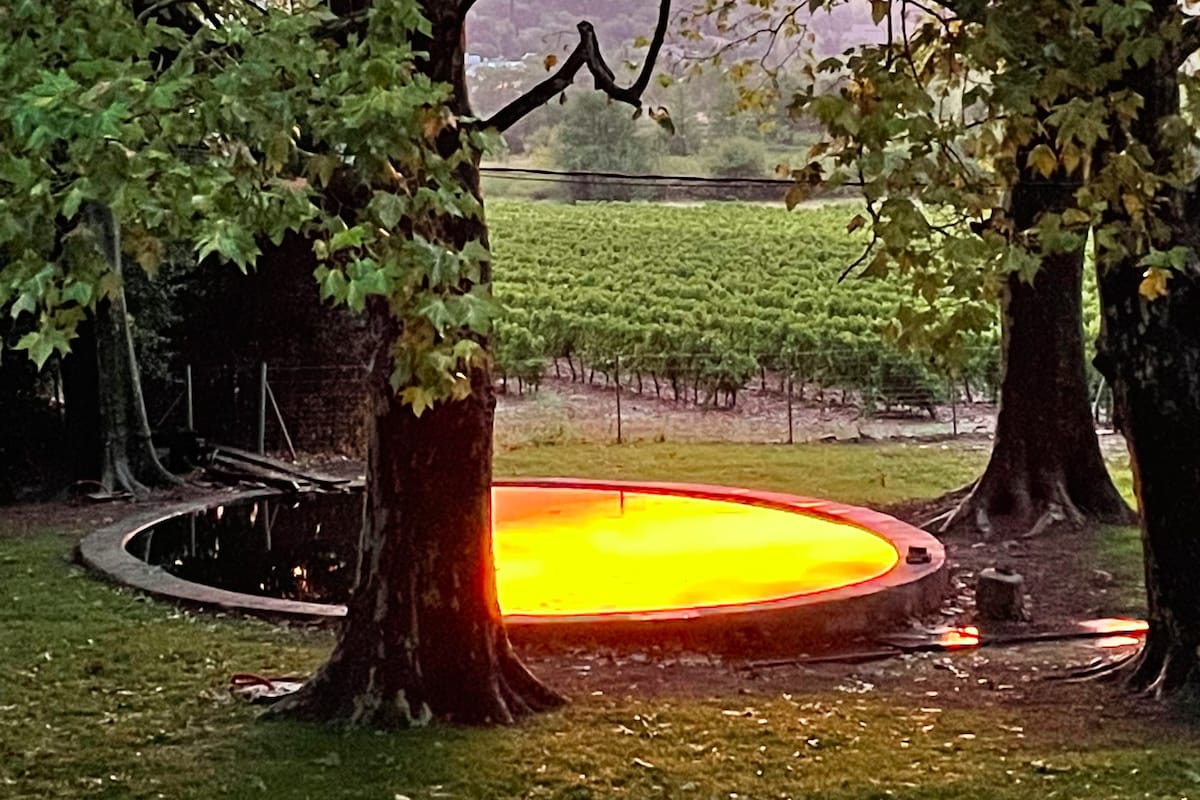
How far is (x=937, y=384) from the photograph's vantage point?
963 inches

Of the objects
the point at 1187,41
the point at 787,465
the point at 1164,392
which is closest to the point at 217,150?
the point at 1164,392

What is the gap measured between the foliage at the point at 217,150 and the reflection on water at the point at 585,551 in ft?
17.7

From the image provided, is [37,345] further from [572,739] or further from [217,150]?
[572,739]

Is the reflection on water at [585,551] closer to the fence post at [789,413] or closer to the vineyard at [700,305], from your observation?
the fence post at [789,413]

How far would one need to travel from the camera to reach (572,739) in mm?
6004

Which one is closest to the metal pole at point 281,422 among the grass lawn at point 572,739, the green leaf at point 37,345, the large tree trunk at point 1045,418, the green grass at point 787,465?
the green grass at point 787,465

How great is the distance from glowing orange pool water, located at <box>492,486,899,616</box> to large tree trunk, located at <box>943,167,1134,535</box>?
1.68m

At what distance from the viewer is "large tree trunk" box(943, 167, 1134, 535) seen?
12.3m

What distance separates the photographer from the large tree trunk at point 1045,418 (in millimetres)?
12312

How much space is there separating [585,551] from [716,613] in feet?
10.9

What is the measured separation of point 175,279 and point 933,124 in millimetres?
13275

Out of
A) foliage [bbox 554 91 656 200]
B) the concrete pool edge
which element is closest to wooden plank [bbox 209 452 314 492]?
the concrete pool edge

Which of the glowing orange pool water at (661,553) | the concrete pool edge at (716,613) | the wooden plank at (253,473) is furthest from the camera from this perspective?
the wooden plank at (253,473)

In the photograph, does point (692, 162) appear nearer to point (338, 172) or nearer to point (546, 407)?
point (546, 407)
